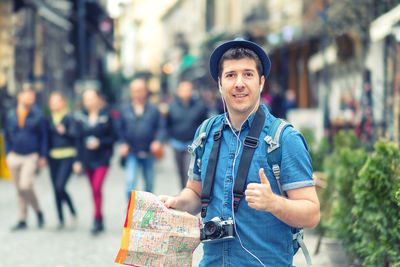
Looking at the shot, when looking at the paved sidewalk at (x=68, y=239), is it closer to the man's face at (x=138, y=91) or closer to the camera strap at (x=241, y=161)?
the camera strap at (x=241, y=161)

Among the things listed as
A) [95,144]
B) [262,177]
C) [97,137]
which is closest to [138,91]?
[97,137]

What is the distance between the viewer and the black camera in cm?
253

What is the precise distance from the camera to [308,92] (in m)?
25.9

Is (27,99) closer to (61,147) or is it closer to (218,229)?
(61,147)

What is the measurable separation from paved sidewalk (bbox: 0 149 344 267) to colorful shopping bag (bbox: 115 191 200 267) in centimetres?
54

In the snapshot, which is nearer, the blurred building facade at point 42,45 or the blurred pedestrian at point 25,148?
the blurred pedestrian at point 25,148

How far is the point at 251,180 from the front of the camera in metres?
2.55

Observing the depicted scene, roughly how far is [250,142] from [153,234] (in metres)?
0.59

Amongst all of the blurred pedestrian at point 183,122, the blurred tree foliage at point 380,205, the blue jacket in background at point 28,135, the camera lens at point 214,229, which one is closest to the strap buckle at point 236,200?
the camera lens at point 214,229

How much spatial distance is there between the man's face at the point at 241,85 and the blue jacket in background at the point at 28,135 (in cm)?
620

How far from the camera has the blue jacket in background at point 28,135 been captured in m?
8.30

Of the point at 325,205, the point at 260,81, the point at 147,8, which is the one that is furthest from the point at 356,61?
the point at 147,8

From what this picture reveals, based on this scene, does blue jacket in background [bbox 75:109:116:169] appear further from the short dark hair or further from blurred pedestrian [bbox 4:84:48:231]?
the short dark hair

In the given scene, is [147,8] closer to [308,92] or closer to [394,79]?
[308,92]
